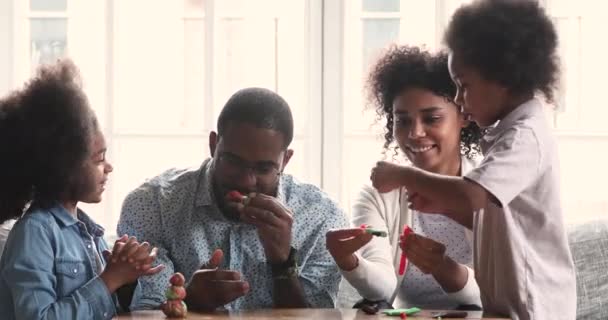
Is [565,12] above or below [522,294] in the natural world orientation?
above

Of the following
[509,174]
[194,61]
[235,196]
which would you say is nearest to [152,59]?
[194,61]

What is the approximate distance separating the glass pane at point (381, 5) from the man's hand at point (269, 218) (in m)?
1.20

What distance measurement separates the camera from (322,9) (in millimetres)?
3312

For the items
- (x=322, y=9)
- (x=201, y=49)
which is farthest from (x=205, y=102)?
(x=322, y=9)

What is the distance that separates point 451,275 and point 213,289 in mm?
497

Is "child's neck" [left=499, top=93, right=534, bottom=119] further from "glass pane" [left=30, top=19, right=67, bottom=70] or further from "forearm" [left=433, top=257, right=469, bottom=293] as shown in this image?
"glass pane" [left=30, top=19, right=67, bottom=70]

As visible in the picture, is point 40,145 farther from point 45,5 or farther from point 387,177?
point 45,5

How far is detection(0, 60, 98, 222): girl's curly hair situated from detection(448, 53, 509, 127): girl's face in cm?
71

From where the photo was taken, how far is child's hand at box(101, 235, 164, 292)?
199cm

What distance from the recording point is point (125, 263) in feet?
6.54

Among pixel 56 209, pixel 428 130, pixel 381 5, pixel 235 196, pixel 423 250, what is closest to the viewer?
pixel 56 209

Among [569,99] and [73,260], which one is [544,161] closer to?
[73,260]

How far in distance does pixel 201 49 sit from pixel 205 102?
16cm

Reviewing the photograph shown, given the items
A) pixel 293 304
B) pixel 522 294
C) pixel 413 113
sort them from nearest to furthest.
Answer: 1. pixel 522 294
2. pixel 293 304
3. pixel 413 113
